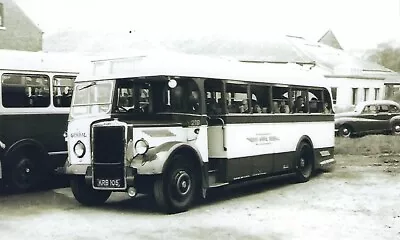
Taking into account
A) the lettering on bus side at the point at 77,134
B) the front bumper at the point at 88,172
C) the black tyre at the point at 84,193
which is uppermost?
the lettering on bus side at the point at 77,134

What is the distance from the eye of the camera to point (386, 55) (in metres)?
64.4

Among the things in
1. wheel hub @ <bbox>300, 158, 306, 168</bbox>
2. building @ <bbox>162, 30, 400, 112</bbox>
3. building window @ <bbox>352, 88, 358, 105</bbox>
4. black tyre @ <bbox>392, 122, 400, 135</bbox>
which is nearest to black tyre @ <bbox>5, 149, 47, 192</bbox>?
wheel hub @ <bbox>300, 158, 306, 168</bbox>

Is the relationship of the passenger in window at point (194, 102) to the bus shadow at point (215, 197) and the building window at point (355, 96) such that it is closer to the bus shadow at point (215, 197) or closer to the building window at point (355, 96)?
the bus shadow at point (215, 197)

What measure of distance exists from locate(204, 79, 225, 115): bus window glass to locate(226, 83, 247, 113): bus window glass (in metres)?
0.21

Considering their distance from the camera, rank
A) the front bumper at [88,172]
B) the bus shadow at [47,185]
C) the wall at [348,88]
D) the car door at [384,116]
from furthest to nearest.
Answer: the wall at [348,88] < the car door at [384,116] < the bus shadow at [47,185] < the front bumper at [88,172]

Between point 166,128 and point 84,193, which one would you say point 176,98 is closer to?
point 166,128

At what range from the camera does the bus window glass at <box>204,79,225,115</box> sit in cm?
1174

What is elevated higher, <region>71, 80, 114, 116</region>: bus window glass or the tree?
the tree

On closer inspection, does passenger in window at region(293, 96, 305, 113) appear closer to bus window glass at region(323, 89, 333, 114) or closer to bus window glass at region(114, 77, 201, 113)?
bus window glass at region(323, 89, 333, 114)

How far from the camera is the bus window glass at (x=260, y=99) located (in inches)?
515

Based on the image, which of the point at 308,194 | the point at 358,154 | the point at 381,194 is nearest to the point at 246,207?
the point at 308,194

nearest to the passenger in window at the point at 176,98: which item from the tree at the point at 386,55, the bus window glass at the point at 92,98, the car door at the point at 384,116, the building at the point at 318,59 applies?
the bus window glass at the point at 92,98

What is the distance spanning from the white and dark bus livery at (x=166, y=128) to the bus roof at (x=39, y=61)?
2.20 m

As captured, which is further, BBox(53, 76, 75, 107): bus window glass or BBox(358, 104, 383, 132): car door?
BBox(358, 104, 383, 132): car door
